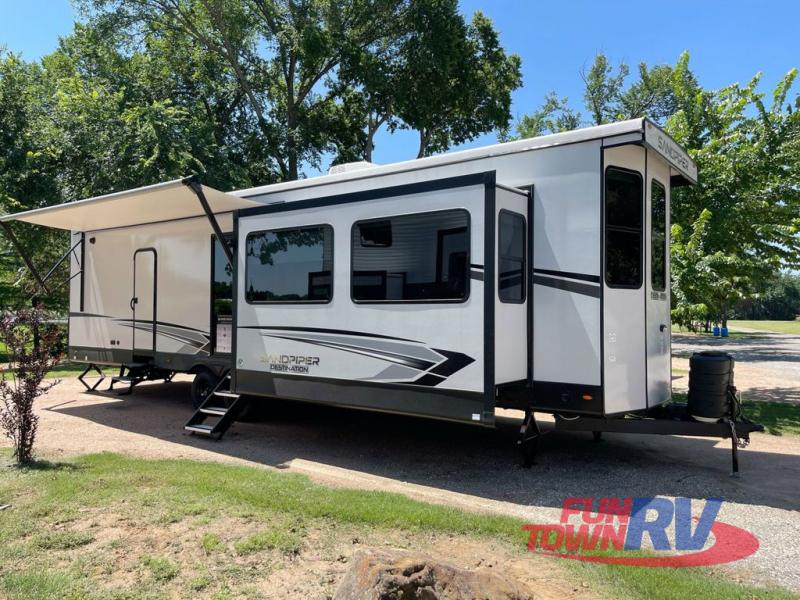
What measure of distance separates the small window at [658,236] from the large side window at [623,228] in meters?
0.27

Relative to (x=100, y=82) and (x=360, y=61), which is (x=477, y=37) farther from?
(x=100, y=82)

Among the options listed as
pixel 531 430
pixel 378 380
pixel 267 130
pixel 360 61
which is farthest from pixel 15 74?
pixel 531 430

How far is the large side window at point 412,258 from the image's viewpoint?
5742 millimetres

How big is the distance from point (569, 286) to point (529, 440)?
1618mm

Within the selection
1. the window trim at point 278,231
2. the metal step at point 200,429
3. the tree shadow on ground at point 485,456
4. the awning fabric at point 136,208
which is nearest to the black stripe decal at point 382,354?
the window trim at point 278,231

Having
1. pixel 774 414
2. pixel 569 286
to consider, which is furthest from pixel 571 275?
pixel 774 414

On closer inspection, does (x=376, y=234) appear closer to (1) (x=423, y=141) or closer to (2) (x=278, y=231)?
(2) (x=278, y=231)

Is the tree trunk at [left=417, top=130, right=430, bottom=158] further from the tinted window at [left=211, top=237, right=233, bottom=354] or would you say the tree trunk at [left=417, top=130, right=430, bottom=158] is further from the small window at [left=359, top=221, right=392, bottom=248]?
the small window at [left=359, top=221, right=392, bottom=248]

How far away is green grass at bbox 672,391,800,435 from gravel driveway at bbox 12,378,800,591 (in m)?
0.56

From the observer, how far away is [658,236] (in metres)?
6.26

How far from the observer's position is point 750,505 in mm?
5133

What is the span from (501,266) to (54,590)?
4103 mm

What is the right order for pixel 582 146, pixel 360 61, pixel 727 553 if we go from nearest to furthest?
pixel 727 553, pixel 582 146, pixel 360 61

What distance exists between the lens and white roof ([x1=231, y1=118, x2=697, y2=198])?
5527 mm
